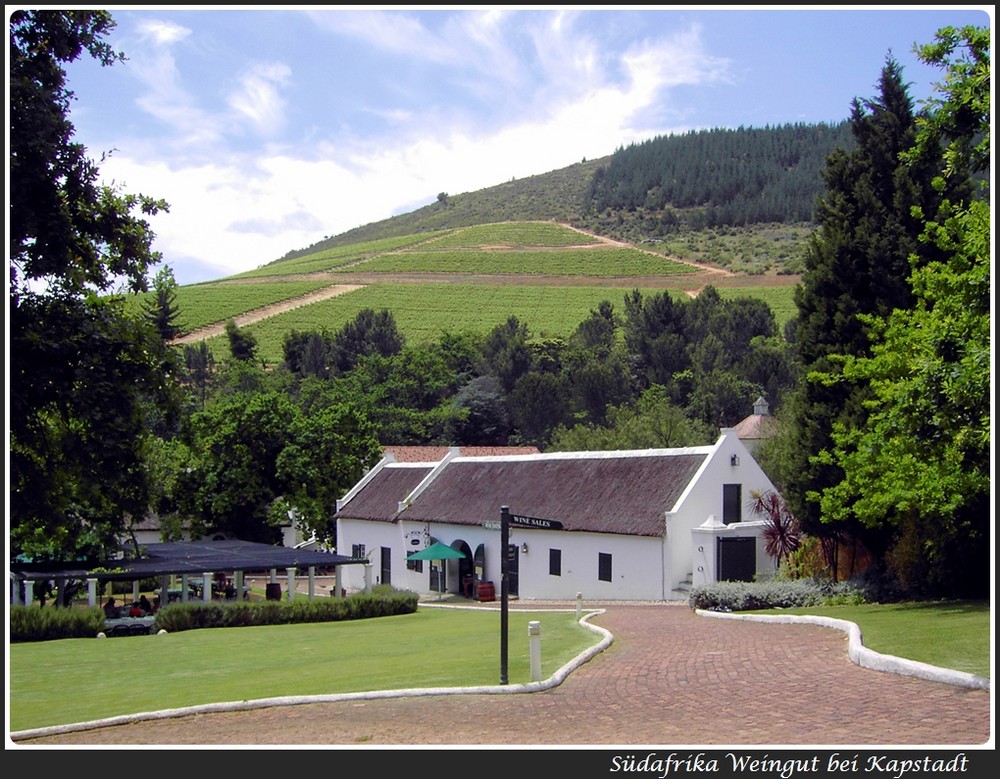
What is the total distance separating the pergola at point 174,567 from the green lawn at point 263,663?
335cm

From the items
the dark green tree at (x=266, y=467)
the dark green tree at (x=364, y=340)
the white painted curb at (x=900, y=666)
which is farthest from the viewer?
the dark green tree at (x=364, y=340)

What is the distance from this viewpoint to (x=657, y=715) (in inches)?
396

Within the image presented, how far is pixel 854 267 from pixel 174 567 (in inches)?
757

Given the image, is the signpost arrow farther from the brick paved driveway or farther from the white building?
the white building

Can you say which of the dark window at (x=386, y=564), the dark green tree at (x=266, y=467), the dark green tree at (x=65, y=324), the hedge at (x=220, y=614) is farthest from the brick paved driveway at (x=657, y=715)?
the dark green tree at (x=266, y=467)

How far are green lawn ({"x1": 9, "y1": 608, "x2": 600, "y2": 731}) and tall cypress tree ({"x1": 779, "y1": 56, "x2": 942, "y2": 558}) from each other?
6.97m

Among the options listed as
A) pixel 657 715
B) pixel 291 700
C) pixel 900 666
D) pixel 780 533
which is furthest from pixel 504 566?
pixel 780 533

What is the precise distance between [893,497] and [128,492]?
12948 millimetres

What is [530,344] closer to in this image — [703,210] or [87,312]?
[87,312]

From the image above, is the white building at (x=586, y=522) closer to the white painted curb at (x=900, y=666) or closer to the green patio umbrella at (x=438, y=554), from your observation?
the green patio umbrella at (x=438, y=554)

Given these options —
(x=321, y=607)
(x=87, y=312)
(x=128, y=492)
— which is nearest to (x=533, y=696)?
(x=128, y=492)

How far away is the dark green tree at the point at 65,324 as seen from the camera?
11.8 metres

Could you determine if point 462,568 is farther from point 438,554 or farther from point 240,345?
point 240,345

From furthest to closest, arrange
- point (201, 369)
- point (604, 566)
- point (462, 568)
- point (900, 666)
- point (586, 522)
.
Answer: point (201, 369), point (462, 568), point (586, 522), point (604, 566), point (900, 666)
